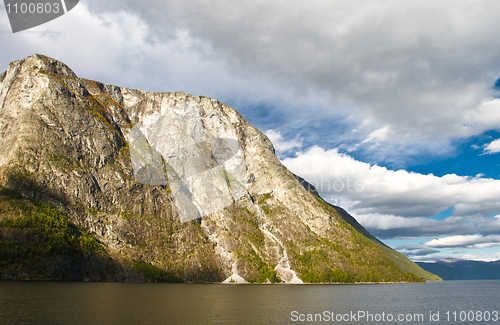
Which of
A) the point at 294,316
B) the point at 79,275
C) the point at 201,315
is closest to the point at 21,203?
the point at 79,275

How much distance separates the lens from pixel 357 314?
3036 inches

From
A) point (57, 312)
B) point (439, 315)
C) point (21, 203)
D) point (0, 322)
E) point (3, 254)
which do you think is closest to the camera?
point (0, 322)

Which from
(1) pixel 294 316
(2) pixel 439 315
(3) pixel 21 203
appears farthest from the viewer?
(3) pixel 21 203

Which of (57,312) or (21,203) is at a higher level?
(21,203)

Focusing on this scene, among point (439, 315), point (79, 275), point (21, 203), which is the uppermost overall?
point (21, 203)

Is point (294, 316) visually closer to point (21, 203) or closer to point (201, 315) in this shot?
point (201, 315)

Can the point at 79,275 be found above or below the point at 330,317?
below

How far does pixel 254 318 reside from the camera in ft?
218

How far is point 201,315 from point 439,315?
65062 millimetres

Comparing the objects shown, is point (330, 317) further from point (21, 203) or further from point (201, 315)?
point (21, 203)

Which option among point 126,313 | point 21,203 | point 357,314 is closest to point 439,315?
point 357,314

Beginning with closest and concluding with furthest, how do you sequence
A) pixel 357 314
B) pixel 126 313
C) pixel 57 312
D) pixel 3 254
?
pixel 57 312, pixel 126 313, pixel 357 314, pixel 3 254

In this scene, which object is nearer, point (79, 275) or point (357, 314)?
point (357, 314)

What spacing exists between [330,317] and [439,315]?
118 feet
